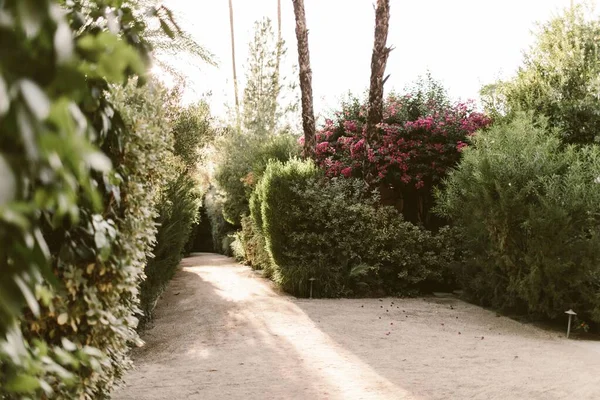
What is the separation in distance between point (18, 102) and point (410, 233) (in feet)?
34.4

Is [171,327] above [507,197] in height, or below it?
below

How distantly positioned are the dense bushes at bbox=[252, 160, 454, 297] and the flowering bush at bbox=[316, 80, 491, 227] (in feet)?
4.79

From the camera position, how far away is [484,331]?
8016 mm

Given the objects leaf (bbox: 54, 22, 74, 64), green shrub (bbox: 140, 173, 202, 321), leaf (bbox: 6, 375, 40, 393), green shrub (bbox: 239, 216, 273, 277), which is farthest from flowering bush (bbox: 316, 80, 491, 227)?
leaf (bbox: 54, 22, 74, 64)

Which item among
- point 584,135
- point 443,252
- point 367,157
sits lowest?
point 443,252

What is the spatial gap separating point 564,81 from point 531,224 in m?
6.15

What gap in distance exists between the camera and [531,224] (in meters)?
8.12

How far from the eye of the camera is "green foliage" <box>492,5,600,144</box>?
11758 millimetres

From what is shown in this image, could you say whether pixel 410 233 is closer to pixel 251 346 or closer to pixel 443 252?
pixel 443 252

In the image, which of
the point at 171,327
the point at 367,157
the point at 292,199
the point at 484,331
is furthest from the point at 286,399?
the point at 367,157

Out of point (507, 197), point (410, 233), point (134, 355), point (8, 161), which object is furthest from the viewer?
point (410, 233)

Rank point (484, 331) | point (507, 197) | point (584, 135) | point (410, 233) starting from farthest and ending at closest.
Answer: point (584, 135)
point (410, 233)
point (507, 197)
point (484, 331)

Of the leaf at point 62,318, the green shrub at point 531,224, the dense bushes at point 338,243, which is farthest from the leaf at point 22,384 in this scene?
the dense bushes at point 338,243

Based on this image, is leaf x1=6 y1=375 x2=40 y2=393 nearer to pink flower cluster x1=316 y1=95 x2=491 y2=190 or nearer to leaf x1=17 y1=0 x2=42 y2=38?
leaf x1=17 y1=0 x2=42 y2=38
